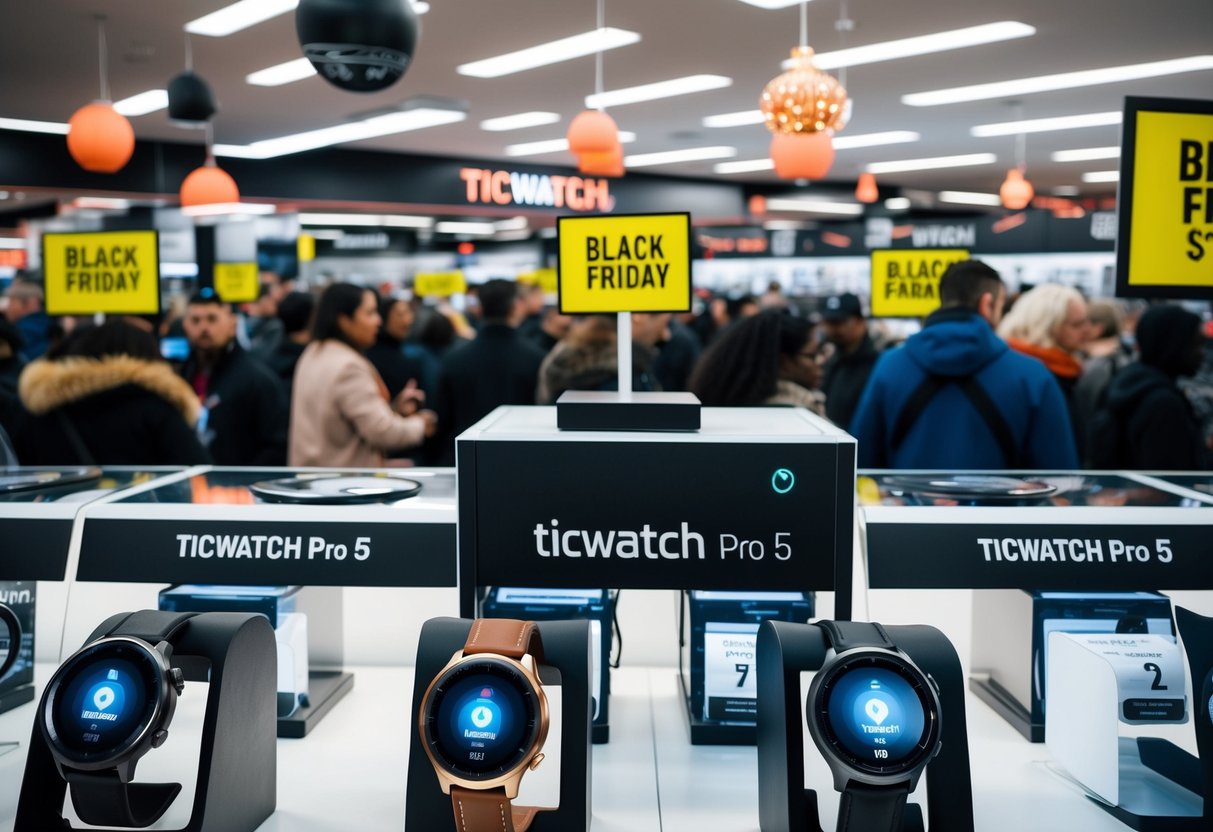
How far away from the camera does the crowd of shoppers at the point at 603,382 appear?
287 centimetres

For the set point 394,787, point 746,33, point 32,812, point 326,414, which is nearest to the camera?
point 32,812

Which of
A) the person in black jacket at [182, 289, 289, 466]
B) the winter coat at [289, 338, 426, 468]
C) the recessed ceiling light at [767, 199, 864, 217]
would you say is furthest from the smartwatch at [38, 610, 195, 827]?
the recessed ceiling light at [767, 199, 864, 217]

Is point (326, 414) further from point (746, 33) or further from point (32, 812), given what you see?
point (746, 33)

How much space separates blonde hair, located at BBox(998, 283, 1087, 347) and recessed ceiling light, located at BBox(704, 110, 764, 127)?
213 inches

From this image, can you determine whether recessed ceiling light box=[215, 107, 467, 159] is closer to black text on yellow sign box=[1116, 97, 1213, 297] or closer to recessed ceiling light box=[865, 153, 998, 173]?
recessed ceiling light box=[865, 153, 998, 173]

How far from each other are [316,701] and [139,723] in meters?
0.50

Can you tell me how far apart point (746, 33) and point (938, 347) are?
4296 mm

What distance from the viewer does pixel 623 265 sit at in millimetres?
2133

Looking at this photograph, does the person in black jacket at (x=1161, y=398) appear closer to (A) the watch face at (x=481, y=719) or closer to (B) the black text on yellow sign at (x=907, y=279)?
(B) the black text on yellow sign at (x=907, y=279)

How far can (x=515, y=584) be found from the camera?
56.5 inches

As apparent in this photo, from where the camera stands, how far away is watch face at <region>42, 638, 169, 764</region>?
1178 millimetres

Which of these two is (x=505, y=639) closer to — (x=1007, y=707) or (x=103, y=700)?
(x=103, y=700)

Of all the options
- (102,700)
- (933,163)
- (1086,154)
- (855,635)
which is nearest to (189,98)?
(102,700)

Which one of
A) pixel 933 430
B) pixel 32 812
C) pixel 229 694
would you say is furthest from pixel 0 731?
pixel 933 430
